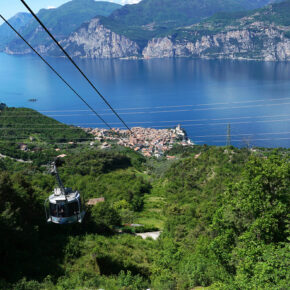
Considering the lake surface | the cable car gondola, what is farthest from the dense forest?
the lake surface

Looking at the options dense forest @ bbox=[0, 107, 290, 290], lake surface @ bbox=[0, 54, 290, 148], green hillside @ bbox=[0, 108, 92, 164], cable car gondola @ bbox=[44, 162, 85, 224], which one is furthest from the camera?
lake surface @ bbox=[0, 54, 290, 148]

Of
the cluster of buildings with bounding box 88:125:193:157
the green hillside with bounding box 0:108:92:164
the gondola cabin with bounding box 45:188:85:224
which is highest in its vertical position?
the gondola cabin with bounding box 45:188:85:224

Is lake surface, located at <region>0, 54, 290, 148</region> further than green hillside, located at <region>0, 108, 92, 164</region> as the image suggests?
Yes

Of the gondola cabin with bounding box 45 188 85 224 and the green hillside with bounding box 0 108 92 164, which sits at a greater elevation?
the gondola cabin with bounding box 45 188 85 224

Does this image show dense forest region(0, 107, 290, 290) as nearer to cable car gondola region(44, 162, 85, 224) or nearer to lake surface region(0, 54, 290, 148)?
cable car gondola region(44, 162, 85, 224)

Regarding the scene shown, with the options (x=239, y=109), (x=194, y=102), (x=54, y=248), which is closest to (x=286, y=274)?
(x=54, y=248)

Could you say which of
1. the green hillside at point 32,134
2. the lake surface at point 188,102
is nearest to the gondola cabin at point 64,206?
the green hillside at point 32,134

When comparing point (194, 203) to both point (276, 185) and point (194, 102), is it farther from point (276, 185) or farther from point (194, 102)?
point (194, 102)

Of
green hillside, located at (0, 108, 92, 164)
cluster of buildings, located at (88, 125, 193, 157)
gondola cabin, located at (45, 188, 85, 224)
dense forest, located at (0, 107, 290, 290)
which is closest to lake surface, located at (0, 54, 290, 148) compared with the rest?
cluster of buildings, located at (88, 125, 193, 157)

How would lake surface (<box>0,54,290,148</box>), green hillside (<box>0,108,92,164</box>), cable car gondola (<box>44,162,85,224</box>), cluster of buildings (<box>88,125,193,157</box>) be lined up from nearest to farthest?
cable car gondola (<box>44,162,85,224</box>) → green hillside (<box>0,108,92,164</box>) → lake surface (<box>0,54,290,148</box>) → cluster of buildings (<box>88,125,193,157</box>)
